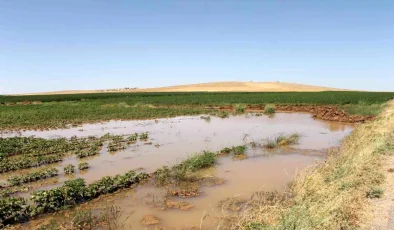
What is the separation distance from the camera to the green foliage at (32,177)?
9805 millimetres

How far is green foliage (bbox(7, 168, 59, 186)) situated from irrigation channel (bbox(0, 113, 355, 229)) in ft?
1.13

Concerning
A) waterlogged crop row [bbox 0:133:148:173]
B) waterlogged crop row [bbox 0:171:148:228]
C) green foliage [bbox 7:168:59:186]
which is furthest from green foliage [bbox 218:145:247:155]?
green foliage [bbox 7:168:59:186]

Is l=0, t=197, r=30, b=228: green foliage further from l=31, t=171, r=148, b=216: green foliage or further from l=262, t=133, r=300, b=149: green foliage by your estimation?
l=262, t=133, r=300, b=149: green foliage

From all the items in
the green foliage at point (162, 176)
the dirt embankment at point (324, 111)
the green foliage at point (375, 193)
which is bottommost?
the green foliage at point (162, 176)

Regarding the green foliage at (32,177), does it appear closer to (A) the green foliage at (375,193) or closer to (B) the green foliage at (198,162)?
(B) the green foliage at (198,162)

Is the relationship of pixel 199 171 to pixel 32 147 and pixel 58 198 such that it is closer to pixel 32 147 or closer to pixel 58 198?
pixel 58 198

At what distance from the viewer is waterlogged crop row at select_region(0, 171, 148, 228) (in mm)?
7113

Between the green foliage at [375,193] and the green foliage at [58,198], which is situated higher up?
the green foliage at [375,193]

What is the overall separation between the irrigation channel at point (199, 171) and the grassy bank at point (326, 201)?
1.10 meters

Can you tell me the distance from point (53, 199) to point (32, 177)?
2.92 meters

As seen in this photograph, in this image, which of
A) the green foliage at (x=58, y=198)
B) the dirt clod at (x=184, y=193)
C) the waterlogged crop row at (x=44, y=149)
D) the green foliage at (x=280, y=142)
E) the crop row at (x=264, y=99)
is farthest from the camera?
the crop row at (x=264, y=99)

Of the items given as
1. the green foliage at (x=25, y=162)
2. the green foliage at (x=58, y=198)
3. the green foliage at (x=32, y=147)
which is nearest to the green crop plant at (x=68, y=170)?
the green foliage at (x=25, y=162)

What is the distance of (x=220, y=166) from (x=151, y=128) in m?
12.2

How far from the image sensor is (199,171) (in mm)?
11117
